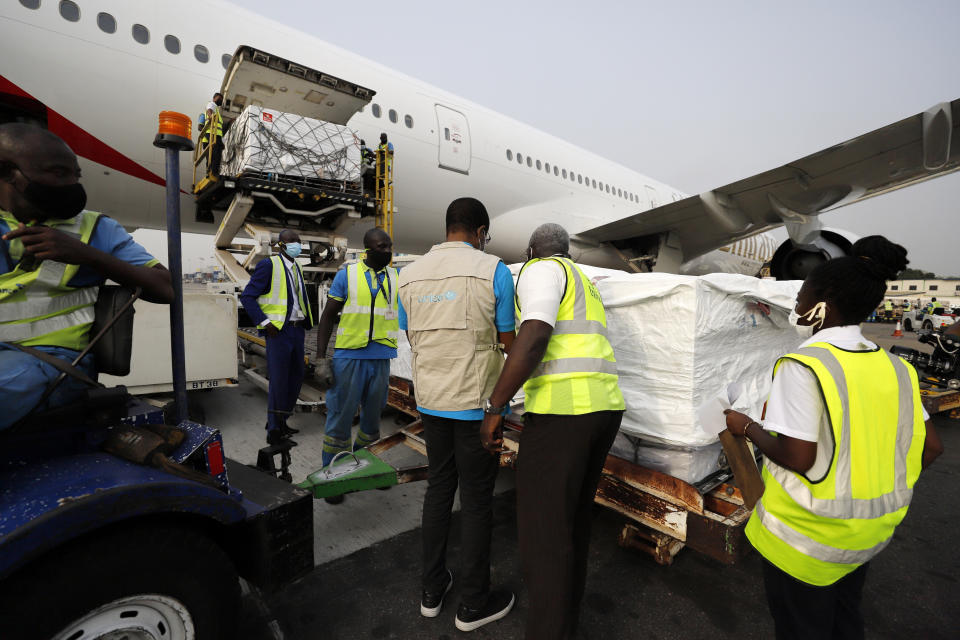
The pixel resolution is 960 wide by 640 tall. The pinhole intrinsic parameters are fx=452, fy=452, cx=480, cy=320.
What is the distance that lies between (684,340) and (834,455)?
1.13 m

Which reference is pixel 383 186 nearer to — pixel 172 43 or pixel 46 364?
pixel 172 43

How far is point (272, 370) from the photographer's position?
3754mm

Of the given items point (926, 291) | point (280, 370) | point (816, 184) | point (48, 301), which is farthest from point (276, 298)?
point (926, 291)

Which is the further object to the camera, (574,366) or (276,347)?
(276,347)

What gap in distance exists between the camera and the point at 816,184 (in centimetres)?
633

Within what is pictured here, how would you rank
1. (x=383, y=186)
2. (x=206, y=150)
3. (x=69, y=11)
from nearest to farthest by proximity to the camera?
(x=69, y=11) < (x=206, y=150) < (x=383, y=186)

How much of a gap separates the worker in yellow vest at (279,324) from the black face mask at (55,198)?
232 centimetres

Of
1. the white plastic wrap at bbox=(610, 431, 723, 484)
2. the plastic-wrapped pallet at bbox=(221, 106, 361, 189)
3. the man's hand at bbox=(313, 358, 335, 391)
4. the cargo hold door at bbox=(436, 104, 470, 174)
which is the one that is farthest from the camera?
the cargo hold door at bbox=(436, 104, 470, 174)

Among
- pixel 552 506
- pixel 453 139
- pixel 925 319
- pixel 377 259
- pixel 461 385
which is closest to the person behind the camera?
pixel 552 506

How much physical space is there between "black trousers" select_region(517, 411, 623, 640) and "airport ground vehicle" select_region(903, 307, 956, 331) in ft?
76.8

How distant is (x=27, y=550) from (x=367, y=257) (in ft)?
8.89

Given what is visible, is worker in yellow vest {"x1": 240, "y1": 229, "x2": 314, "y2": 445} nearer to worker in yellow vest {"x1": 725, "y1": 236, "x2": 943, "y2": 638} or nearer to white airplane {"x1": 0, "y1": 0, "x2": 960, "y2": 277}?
white airplane {"x1": 0, "y1": 0, "x2": 960, "y2": 277}

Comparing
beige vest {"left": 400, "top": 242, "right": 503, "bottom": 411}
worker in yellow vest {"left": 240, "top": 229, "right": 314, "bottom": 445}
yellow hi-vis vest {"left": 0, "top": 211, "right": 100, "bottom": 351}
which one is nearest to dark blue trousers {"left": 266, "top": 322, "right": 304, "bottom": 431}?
worker in yellow vest {"left": 240, "top": 229, "right": 314, "bottom": 445}

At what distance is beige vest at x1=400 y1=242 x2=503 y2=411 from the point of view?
2059 millimetres
